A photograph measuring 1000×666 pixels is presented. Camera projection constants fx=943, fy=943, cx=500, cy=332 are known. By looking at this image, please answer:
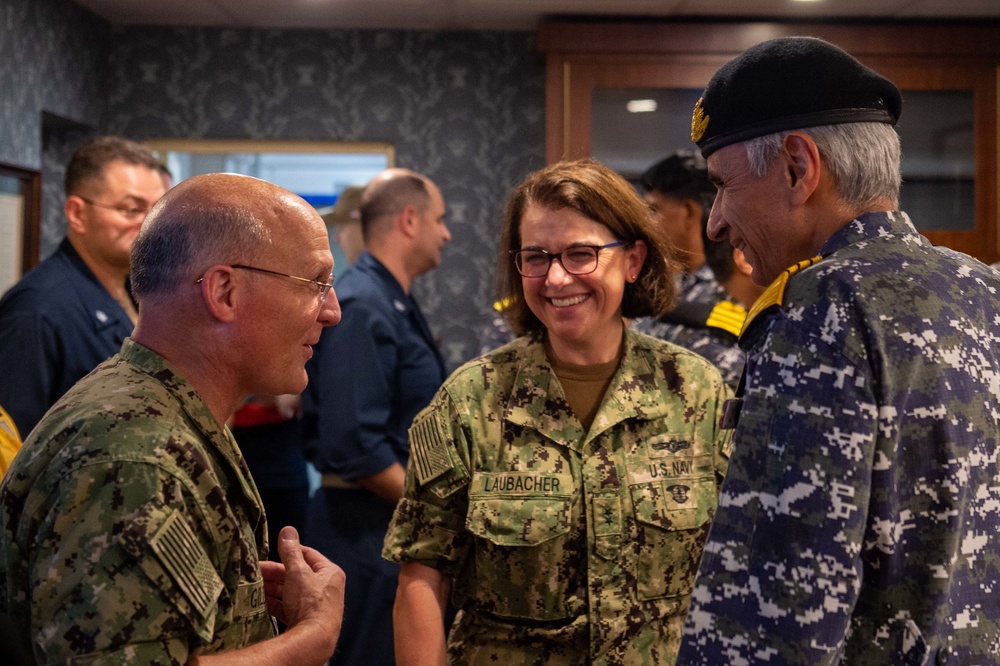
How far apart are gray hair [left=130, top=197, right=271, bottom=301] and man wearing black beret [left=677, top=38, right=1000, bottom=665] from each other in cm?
66

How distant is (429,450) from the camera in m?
1.66

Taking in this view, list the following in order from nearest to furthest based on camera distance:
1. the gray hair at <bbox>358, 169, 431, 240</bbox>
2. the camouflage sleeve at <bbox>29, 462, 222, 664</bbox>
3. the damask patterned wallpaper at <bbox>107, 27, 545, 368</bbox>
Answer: the camouflage sleeve at <bbox>29, 462, 222, 664</bbox> < the gray hair at <bbox>358, 169, 431, 240</bbox> < the damask patterned wallpaper at <bbox>107, 27, 545, 368</bbox>

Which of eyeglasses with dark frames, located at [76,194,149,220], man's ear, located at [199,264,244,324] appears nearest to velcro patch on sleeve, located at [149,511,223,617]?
man's ear, located at [199,264,244,324]

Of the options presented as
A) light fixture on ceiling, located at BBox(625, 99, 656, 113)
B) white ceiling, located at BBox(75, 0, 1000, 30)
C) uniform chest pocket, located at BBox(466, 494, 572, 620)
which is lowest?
uniform chest pocket, located at BBox(466, 494, 572, 620)

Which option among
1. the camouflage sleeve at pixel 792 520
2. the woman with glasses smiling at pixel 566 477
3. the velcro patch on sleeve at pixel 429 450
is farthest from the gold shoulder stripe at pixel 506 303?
the camouflage sleeve at pixel 792 520

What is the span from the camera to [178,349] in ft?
4.02

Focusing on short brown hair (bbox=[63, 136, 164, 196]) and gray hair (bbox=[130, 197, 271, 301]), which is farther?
short brown hair (bbox=[63, 136, 164, 196])

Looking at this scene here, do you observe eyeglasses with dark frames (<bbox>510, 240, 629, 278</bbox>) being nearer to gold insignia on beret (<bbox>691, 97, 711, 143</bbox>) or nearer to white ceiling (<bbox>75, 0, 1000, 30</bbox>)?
gold insignia on beret (<bbox>691, 97, 711, 143</bbox>)

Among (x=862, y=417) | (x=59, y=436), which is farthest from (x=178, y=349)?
(x=862, y=417)

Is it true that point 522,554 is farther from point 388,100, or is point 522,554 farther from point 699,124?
A: point 388,100

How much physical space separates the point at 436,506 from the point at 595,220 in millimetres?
618

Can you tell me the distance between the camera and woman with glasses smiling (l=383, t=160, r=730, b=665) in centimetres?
162

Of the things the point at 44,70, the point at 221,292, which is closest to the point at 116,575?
the point at 221,292

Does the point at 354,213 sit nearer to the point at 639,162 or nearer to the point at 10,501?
the point at 639,162
